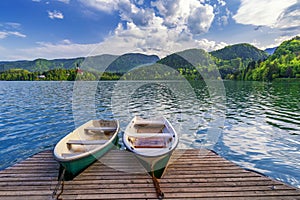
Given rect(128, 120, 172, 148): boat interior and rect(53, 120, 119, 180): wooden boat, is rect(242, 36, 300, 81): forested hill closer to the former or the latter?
rect(128, 120, 172, 148): boat interior

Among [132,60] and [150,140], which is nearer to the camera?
[150,140]

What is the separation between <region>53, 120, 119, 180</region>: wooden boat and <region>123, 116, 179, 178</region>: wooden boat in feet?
2.75

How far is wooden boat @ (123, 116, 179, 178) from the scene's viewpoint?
498 cm

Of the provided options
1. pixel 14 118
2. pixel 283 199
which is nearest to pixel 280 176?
pixel 283 199

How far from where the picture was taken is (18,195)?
13.8 ft

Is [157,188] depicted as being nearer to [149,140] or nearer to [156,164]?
[156,164]

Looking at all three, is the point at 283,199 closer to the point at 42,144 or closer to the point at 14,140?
the point at 42,144

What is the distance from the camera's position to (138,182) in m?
4.75

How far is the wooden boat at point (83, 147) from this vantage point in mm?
4863

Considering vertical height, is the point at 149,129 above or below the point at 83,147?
above

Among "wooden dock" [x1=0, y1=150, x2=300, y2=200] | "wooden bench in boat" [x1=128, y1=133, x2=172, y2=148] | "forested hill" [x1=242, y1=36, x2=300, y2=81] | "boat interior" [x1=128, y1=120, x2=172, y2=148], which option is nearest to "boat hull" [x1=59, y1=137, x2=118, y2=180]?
"wooden dock" [x1=0, y1=150, x2=300, y2=200]

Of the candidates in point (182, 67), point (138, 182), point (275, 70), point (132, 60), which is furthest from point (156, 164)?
point (275, 70)

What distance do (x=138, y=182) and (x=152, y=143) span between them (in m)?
2.33

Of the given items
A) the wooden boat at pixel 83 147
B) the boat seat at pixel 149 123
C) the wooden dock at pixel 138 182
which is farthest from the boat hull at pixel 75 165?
the boat seat at pixel 149 123
